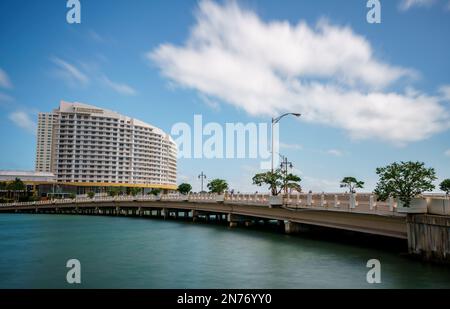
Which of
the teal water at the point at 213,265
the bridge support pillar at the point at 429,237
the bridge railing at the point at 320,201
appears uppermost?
the bridge railing at the point at 320,201

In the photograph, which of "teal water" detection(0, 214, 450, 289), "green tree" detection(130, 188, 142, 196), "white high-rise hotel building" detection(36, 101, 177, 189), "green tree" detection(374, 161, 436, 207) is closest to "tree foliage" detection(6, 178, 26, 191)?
"white high-rise hotel building" detection(36, 101, 177, 189)

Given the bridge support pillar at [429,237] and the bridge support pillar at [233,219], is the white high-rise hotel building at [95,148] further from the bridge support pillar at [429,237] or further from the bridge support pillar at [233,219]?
the bridge support pillar at [429,237]

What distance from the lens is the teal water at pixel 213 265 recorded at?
2344 cm

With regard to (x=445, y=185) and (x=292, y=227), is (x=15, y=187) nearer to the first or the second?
(x=292, y=227)

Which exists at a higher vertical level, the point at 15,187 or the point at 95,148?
the point at 95,148

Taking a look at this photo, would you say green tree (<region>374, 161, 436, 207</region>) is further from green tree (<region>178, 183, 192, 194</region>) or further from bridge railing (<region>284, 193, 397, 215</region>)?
green tree (<region>178, 183, 192, 194</region>)

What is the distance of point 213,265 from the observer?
30281mm

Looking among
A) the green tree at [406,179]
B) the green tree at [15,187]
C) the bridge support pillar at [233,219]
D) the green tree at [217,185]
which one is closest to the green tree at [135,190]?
the green tree at [15,187]

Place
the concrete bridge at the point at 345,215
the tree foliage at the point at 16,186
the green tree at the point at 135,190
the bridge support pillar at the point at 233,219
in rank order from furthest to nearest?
the green tree at the point at 135,190, the tree foliage at the point at 16,186, the bridge support pillar at the point at 233,219, the concrete bridge at the point at 345,215

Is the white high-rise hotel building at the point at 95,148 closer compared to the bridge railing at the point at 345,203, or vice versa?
the bridge railing at the point at 345,203

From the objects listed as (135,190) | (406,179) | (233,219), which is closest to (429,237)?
(406,179)
